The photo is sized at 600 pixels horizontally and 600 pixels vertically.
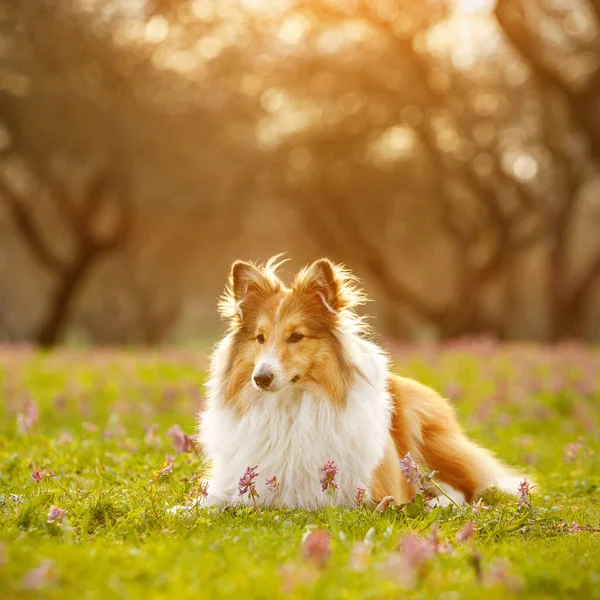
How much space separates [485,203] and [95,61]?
12.9 m

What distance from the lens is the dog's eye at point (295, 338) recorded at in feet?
20.2

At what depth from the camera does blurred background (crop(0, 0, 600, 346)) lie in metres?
23.4

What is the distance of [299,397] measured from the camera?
622 centimetres

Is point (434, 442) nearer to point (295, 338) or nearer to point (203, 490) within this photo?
point (295, 338)

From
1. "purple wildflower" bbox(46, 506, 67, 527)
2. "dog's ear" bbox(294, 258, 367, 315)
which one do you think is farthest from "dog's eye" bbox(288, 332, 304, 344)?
"purple wildflower" bbox(46, 506, 67, 527)

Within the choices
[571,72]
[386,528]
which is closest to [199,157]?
[571,72]

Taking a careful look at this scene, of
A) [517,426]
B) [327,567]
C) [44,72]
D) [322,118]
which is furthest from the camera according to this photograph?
[322,118]

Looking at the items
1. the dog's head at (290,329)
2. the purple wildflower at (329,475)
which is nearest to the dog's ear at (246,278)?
the dog's head at (290,329)

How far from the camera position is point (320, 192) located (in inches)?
1116

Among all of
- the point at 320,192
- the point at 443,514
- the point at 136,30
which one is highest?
the point at 136,30

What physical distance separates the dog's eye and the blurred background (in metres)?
15.5

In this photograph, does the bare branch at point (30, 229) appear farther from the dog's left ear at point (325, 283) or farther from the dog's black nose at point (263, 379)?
the dog's black nose at point (263, 379)

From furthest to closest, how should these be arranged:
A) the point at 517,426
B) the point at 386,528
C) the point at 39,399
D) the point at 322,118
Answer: the point at 322,118 < the point at 39,399 < the point at 517,426 < the point at 386,528

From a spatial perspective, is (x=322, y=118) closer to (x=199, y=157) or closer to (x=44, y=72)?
(x=199, y=157)
